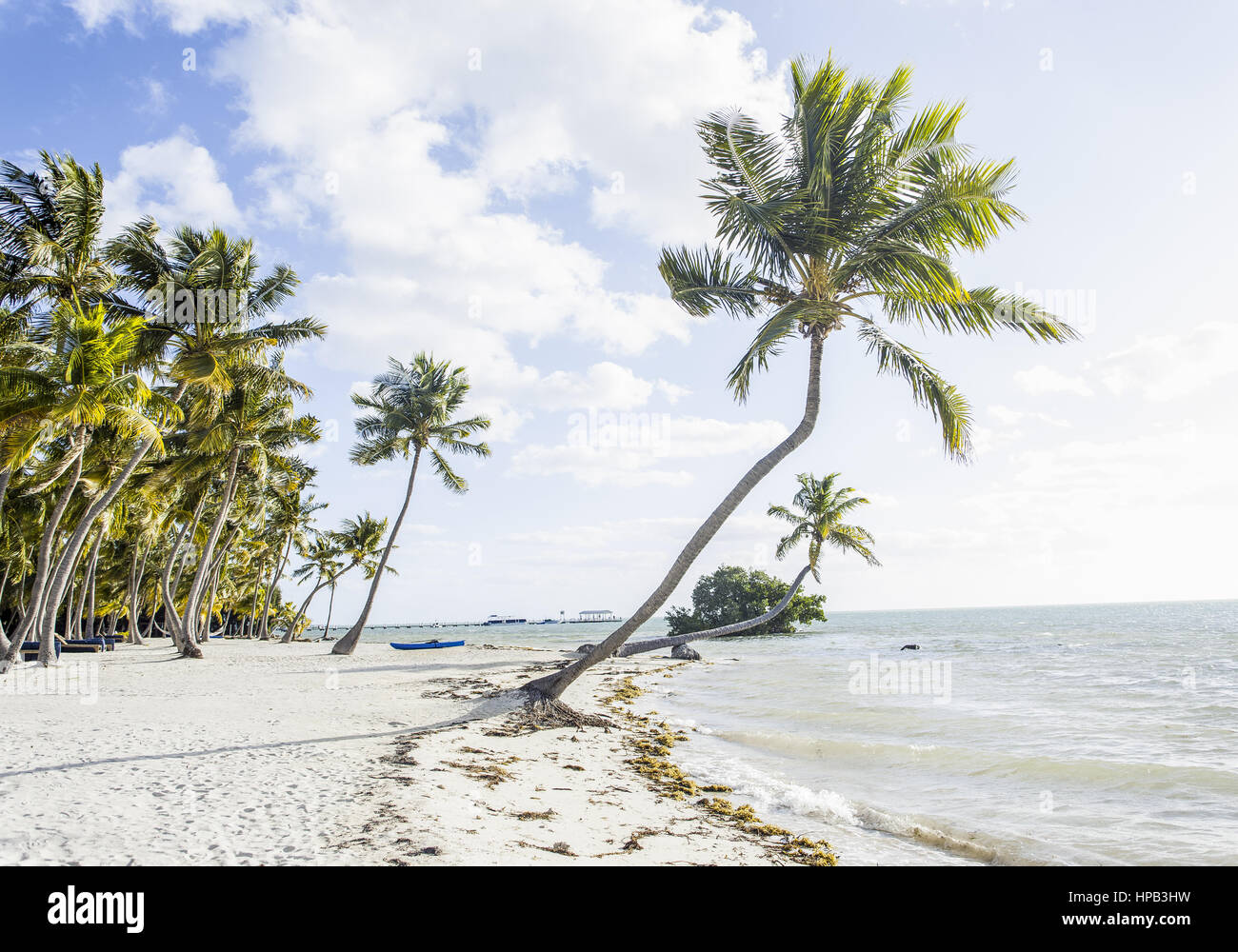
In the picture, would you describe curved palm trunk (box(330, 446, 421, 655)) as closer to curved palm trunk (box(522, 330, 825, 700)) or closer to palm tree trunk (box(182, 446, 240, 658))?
palm tree trunk (box(182, 446, 240, 658))

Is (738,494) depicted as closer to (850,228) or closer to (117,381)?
(850,228)

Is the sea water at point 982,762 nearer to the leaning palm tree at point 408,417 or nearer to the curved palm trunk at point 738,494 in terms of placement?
the curved palm trunk at point 738,494

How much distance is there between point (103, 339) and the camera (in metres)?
15.2

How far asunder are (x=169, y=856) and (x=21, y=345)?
18051mm

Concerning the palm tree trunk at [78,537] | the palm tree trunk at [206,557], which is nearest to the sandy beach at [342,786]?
the palm tree trunk at [78,537]

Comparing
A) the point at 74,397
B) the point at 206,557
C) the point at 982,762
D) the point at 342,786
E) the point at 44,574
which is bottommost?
the point at 982,762

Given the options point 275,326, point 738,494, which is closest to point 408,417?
point 275,326

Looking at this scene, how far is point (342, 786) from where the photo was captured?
668 cm

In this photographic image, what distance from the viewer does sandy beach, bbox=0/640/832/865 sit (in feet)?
16.1

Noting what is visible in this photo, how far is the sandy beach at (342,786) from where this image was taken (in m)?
4.92
